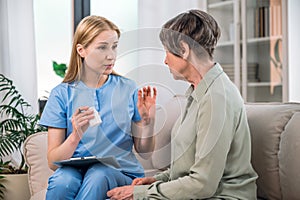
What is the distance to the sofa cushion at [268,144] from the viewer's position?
1682mm

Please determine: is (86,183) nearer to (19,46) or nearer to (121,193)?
(121,193)

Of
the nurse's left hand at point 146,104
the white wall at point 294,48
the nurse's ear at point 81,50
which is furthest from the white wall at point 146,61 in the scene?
the white wall at point 294,48

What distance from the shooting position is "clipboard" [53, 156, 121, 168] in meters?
1.79

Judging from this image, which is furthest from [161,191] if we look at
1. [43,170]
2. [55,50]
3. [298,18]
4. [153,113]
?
[55,50]

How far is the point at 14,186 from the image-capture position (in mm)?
2953

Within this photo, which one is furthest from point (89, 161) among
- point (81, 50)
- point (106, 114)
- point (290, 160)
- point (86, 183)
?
point (290, 160)

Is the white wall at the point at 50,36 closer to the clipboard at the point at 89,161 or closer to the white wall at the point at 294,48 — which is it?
the white wall at the point at 294,48

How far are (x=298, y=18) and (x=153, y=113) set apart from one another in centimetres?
164

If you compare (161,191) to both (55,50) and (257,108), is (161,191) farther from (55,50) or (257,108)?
(55,50)

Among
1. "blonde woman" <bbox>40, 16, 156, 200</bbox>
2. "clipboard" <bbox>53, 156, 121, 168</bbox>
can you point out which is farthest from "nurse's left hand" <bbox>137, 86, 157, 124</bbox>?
"clipboard" <bbox>53, 156, 121, 168</bbox>

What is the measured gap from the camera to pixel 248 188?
156 cm

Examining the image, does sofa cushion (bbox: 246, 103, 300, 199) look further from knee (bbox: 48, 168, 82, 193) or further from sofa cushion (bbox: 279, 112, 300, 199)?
knee (bbox: 48, 168, 82, 193)

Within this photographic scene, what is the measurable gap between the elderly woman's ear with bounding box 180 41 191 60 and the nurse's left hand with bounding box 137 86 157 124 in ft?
0.97

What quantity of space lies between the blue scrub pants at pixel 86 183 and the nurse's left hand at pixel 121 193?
0.07 metres
